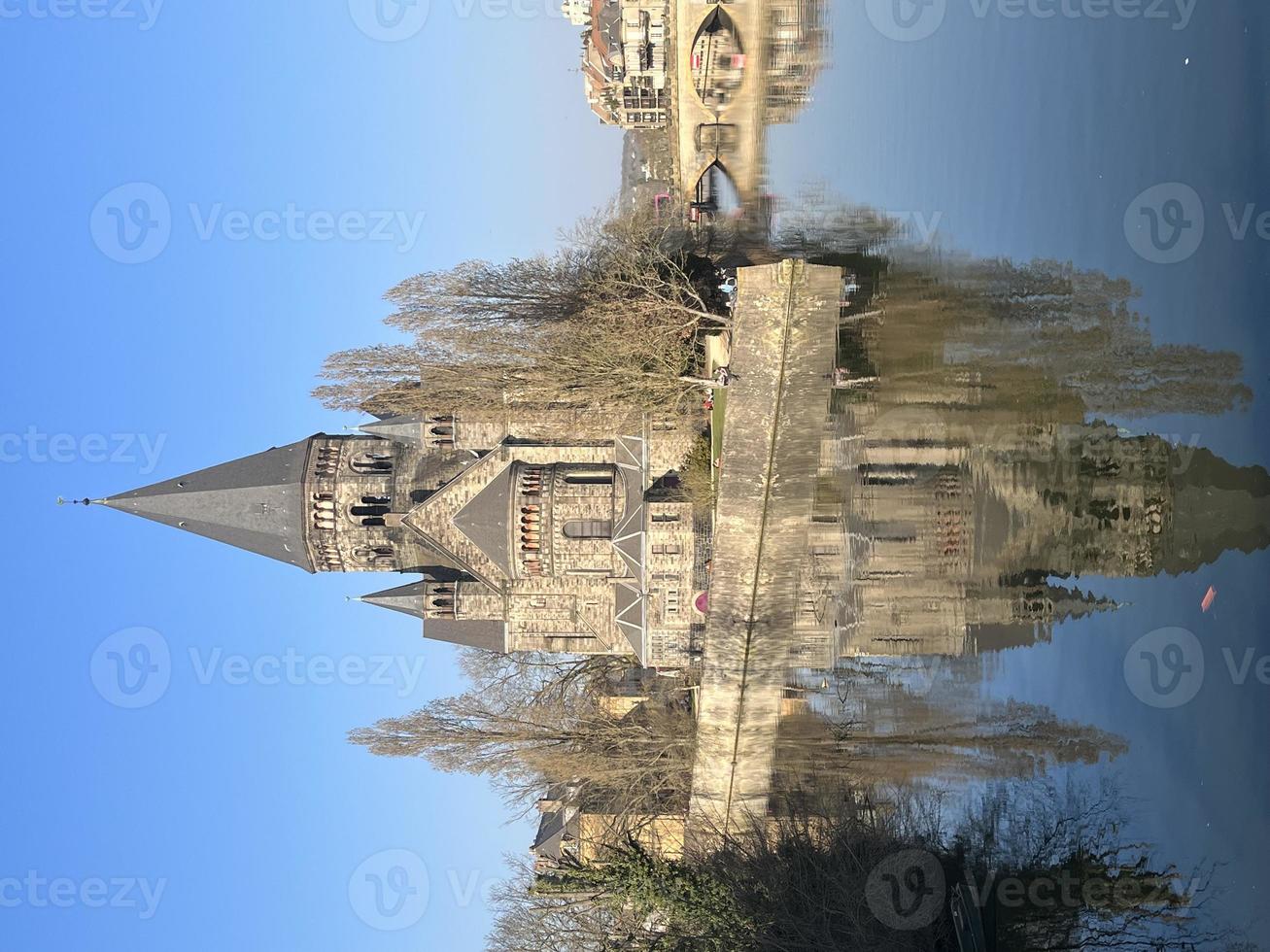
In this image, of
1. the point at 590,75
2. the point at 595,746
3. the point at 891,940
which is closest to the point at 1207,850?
the point at 891,940

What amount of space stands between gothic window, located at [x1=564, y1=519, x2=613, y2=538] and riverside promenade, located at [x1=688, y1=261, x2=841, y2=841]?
230 inches

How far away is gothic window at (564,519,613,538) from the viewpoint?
3048cm

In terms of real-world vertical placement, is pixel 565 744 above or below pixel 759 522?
below

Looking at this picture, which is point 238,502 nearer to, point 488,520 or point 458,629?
point 458,629

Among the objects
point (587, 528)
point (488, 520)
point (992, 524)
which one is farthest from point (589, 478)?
point (992, 524)

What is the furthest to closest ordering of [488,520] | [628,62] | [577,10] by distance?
[577,10] < [628,62] < [488,520]

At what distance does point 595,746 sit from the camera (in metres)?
30.8

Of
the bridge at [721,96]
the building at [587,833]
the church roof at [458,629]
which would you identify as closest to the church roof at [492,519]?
the church roof at [458,629]

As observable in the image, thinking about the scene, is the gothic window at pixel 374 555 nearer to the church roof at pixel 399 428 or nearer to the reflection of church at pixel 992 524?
the church roof at pixel 399 428

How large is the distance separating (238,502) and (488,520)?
341 inches

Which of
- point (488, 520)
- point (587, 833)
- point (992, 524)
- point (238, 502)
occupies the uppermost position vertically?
point (238, 502)

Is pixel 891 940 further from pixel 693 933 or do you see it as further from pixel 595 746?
pixel 595 746

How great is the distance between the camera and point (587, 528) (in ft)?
100

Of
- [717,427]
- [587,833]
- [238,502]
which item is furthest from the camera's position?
[587,833]
